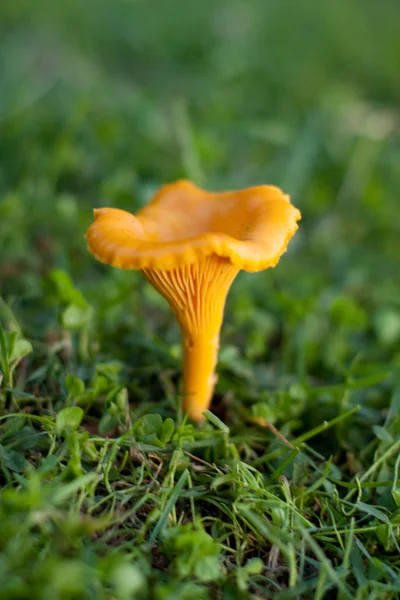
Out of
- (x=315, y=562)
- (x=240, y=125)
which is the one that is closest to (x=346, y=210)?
(x=240, y=125)

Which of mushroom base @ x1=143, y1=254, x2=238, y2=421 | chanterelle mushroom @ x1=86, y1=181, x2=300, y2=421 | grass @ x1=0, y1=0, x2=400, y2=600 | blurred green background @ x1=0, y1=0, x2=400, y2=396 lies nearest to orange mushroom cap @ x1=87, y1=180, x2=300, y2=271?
chanterelle mushroom @ x1=86, y1=181, x2=300, y2=421

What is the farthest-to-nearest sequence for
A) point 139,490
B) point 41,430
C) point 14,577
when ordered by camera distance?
point 41,430 < point 139,490 < point 14,577

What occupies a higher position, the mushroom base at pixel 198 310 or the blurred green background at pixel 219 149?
the blurred green background at pixel 219 149

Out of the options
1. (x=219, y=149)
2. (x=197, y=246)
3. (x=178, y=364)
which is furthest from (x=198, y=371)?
(x=219, y=149)

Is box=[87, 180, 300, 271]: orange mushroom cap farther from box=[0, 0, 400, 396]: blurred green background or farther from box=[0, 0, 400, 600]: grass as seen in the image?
box=[0, 0, 400, 396]: blurred green background

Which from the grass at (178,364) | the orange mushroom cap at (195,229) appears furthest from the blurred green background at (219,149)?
the orange mushroom cap at (195,229)

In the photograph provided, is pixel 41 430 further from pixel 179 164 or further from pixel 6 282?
pixel 179 164

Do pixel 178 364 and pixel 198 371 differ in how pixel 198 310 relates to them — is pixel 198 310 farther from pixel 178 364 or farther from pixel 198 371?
pixel 178 364

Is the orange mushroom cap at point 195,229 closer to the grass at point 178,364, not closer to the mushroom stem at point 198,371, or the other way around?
the mushroom stem at point 198,371
